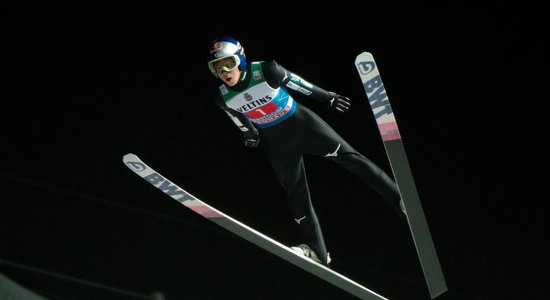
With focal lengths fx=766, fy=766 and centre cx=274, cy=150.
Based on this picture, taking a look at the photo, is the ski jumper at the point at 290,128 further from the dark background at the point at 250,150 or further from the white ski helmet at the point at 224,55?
the dark background at the point at 250,150

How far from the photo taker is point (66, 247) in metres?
5.48

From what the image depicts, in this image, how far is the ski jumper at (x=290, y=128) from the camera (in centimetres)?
340

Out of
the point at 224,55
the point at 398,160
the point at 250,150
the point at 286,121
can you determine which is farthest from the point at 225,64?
the point at 250,150

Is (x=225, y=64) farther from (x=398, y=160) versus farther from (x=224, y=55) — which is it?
(x=398, y=160)

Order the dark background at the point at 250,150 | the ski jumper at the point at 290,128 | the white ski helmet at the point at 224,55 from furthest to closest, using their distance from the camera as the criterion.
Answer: the dark background at the point at 250,150 → the ski jumper at the point at 290,128 → the white ski helmet at the point at 224,55

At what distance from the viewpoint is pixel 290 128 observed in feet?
11.6

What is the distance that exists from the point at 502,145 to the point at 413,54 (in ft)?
3.51

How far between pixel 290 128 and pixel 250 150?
5.88 feet

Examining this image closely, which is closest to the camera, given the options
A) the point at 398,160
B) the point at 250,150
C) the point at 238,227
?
the point at 398,160

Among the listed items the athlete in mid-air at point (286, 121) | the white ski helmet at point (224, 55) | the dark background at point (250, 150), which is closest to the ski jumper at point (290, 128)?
the athlete in mid-air at point (286, 121)

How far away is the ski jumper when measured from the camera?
340cm

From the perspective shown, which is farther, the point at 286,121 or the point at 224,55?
the point at 286,121

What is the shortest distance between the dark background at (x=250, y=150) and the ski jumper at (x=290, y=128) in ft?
3.92

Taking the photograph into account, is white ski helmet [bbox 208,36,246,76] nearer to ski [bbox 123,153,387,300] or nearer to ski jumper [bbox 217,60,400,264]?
ski jumper [bbox 217,60,400,264]
